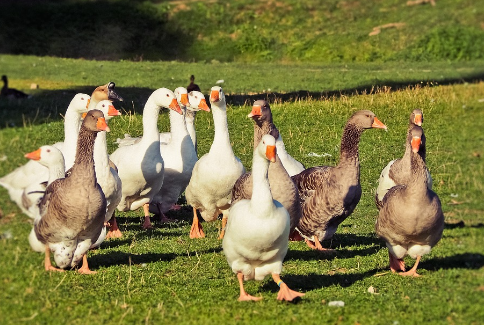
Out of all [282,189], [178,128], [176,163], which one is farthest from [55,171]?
[178,128]

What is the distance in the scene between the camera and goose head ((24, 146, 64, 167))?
955 cm

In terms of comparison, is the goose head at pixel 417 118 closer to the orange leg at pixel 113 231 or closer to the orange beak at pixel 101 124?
the orange leg at pixel 113 231

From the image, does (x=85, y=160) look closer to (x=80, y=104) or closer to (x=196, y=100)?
(x=80, y=104)

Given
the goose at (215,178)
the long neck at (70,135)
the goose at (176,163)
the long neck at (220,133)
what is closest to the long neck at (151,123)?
the goose at (176,163)

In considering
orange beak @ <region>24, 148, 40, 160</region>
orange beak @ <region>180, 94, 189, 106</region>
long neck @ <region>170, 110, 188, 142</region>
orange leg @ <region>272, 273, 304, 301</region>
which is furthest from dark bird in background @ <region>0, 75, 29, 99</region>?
orange leg @ <region>272, 273, 304, 301</region>

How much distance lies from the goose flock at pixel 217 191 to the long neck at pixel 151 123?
0.02 m

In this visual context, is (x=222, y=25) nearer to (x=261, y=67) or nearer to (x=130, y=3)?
(x=130, y=3)

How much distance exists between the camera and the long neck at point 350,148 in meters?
13.1

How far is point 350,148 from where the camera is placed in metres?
13.2

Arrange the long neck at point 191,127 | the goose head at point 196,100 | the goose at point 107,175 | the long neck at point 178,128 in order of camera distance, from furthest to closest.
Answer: the long neck at point 191,127 < the goose head at point 196,100 < the long neck at point 178,128 < the goose at point 107,175

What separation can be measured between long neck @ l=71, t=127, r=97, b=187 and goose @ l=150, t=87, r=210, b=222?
4.47 metres

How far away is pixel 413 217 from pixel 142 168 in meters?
5.55

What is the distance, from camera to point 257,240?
32.6 ft

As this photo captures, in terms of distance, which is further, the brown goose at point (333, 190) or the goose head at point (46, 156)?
the brown goose at point (333, 190)
